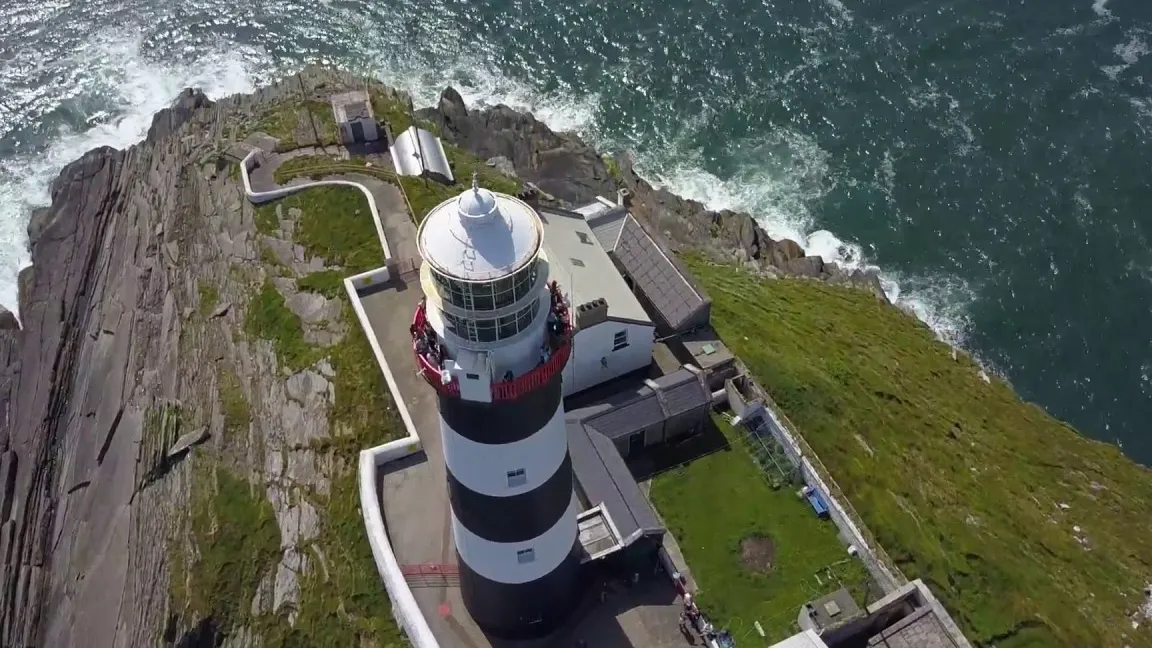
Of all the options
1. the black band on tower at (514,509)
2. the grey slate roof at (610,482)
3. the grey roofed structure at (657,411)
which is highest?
the black band on tower at (514,509)

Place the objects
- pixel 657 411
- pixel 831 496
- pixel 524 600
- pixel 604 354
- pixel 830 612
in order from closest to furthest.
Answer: pixel 524 600, pixel 830 612, pixel 831 496, pixel 657 411, pixel 604 354

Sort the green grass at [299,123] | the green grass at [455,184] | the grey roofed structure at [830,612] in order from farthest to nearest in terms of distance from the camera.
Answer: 1. the green grass at [299,123]
2. the green grass at [455,184]
3. the grey roofed structure at [830,612]

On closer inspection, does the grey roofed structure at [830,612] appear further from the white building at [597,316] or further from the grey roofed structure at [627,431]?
the white building at [597,316]

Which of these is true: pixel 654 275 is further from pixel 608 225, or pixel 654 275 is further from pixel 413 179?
pixel 413 179

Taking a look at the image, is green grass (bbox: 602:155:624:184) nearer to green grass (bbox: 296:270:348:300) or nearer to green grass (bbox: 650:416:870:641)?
green grass (bbox: 296:270:348:300)

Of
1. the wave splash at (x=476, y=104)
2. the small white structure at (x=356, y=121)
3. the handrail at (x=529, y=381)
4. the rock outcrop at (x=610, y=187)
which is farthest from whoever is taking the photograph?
the wave splash at (x=476, y=104)

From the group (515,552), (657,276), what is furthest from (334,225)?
(515,552)

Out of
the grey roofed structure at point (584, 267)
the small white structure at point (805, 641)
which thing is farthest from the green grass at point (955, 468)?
the grey roofed structure at point (584, 267)
